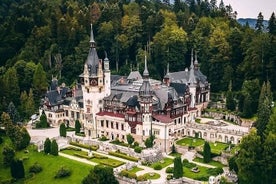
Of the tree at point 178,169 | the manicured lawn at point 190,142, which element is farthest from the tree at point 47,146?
the tree at point 178,169

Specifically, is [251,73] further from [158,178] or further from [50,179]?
[50,179]

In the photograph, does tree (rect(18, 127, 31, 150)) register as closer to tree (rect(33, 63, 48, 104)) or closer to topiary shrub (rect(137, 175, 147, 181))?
tree (rect(33, 63, 48, 104))

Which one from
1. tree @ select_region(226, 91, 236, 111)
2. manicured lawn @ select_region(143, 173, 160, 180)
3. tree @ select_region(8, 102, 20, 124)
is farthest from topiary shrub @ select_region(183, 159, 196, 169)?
tree @ select_region(8, 102, 20, 124)

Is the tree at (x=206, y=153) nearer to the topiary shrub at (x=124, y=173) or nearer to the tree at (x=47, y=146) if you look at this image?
the topiary shrub at (x=124, y=173)

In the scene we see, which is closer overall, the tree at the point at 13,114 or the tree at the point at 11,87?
the tree at the point at 13,114

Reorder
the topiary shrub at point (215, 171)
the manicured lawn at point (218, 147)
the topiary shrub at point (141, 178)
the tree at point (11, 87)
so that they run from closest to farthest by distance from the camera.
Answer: the topiary shrub at point (141, 178)
the topiary shrub at point (215, 171)
the manicured lawn at point (218, 147)
the tree at point (11, 87)

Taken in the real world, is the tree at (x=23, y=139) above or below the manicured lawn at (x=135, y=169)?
above
